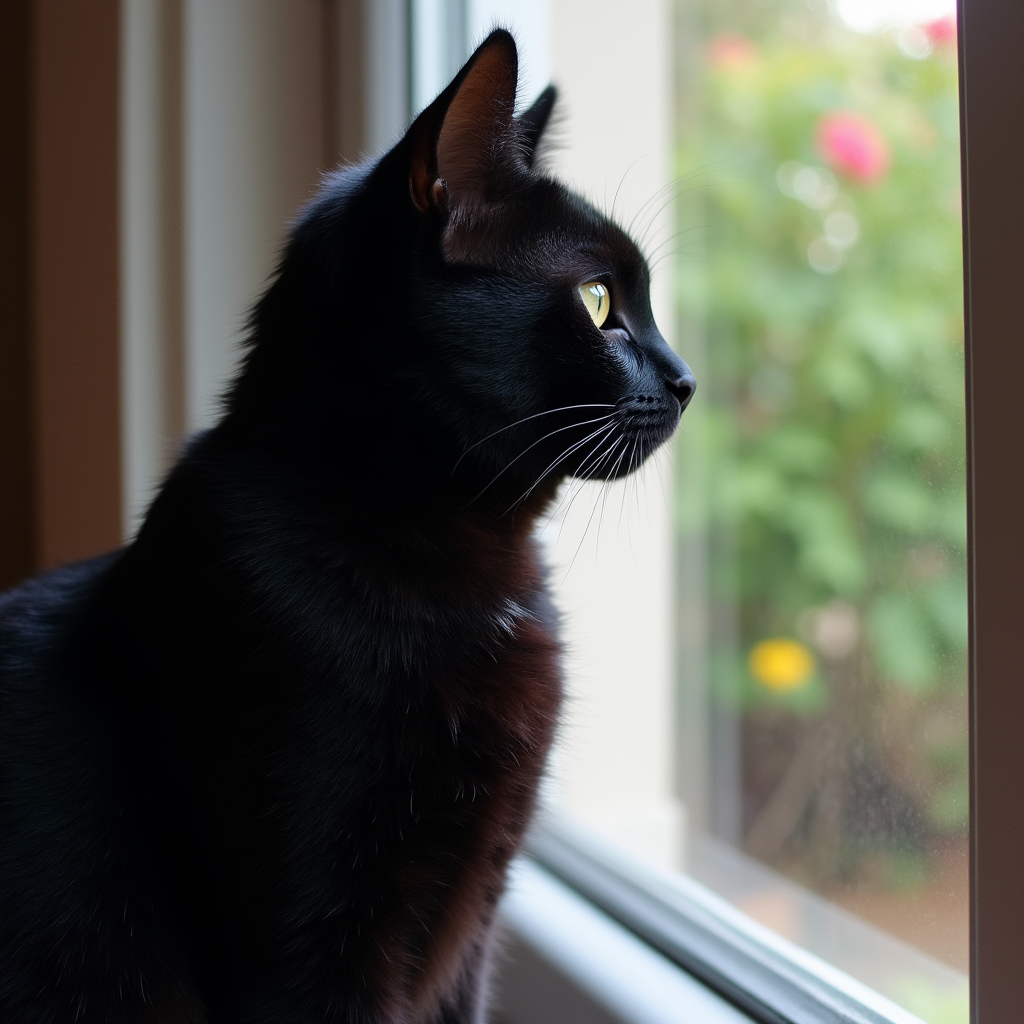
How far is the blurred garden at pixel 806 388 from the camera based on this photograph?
3.81 feet

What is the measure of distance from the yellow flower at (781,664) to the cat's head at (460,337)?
1.06 m

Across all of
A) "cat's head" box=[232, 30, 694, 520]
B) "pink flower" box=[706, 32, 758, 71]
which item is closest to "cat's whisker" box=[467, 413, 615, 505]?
"cat's head" box=[232, 30, 694, 520]

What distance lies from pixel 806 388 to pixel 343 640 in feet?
4.27

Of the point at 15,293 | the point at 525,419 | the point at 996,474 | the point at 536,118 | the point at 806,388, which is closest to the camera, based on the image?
the point at 996,474

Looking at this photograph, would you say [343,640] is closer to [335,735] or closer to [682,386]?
[335,735]

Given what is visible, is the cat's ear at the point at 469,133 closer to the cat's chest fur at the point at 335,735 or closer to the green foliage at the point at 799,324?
the cat's chest fur at the point at 335,735

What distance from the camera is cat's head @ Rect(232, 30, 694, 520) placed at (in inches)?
22.6

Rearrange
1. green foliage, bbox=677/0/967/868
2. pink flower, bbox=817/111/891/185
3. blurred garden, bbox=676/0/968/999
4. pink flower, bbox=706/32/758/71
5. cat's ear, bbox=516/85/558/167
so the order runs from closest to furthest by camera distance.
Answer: cat's ear, bbox=516/85/558/167 < blurred garden, bbox=676/0/968/999 < green foliage, bbox=677/0/967/868 < pink flower, bbox=817/111/891/185 < pink flower, bbox=706/32/758/71

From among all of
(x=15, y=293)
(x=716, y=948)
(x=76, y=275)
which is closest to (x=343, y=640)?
(x=716, y=948)

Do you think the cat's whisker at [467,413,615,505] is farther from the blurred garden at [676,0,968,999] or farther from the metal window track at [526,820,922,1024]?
the blurred garden at [676,0,968,999]

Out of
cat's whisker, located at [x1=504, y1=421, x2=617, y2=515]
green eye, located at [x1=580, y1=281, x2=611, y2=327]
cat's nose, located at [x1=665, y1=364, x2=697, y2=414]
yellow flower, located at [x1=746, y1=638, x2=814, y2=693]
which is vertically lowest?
yellow flower, located at [x1=746, y1=638, x2=814, y2=693]

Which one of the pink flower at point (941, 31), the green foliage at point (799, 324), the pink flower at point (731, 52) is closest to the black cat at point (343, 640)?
the pink flower at point (941, 31)

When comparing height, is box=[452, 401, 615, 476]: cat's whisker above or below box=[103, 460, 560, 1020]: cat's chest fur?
above

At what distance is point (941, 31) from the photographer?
0.75 meters
